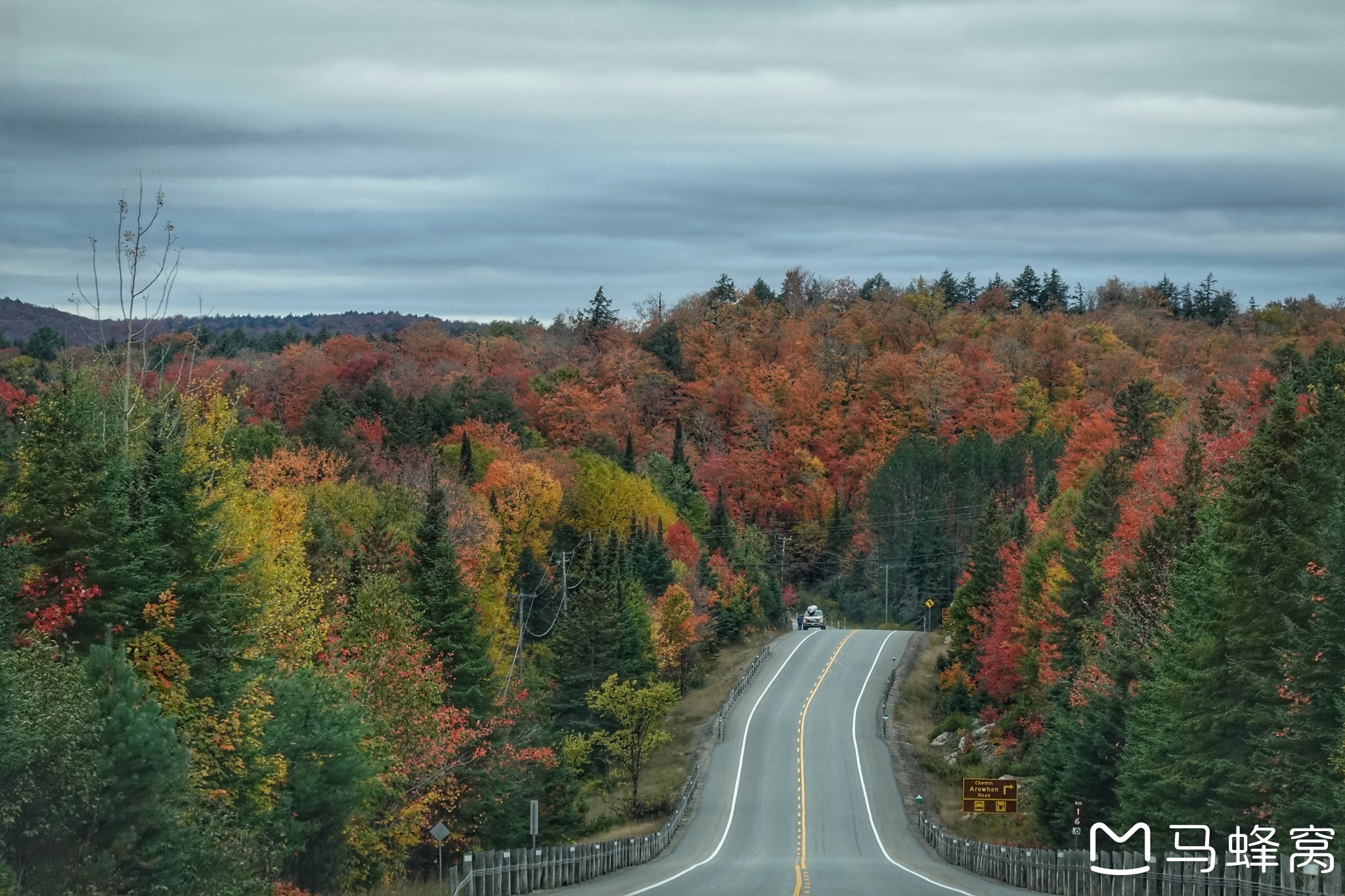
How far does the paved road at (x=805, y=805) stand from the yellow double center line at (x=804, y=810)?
7 cm

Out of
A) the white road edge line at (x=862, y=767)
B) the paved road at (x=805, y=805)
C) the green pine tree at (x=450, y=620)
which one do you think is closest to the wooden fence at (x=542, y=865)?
the paved road at (x=805, y=805)

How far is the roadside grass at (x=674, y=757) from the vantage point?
6209 centimetres

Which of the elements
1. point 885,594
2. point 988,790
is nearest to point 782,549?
point 885,594

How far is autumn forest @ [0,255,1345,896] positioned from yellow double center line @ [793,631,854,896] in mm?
6910

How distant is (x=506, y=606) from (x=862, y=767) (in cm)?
2246

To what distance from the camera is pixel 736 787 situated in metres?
66.6

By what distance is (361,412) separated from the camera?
116 metres

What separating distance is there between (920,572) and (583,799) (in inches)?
2705

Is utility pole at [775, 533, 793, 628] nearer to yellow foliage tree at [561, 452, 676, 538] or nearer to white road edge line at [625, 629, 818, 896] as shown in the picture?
white road edge line at [625, 629, 818, 896]

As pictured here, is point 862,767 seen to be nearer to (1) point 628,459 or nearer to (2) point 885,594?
(1) point 628,459

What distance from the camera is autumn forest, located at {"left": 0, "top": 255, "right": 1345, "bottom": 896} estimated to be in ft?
88.3

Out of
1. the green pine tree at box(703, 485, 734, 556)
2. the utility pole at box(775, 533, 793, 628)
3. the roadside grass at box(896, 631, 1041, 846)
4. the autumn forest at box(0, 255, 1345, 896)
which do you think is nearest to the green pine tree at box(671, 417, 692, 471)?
the autumn forest at box(0, 255, 1345, 896)

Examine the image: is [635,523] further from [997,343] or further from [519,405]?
[997,343]

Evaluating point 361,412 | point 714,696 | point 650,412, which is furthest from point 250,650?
point 650,412
